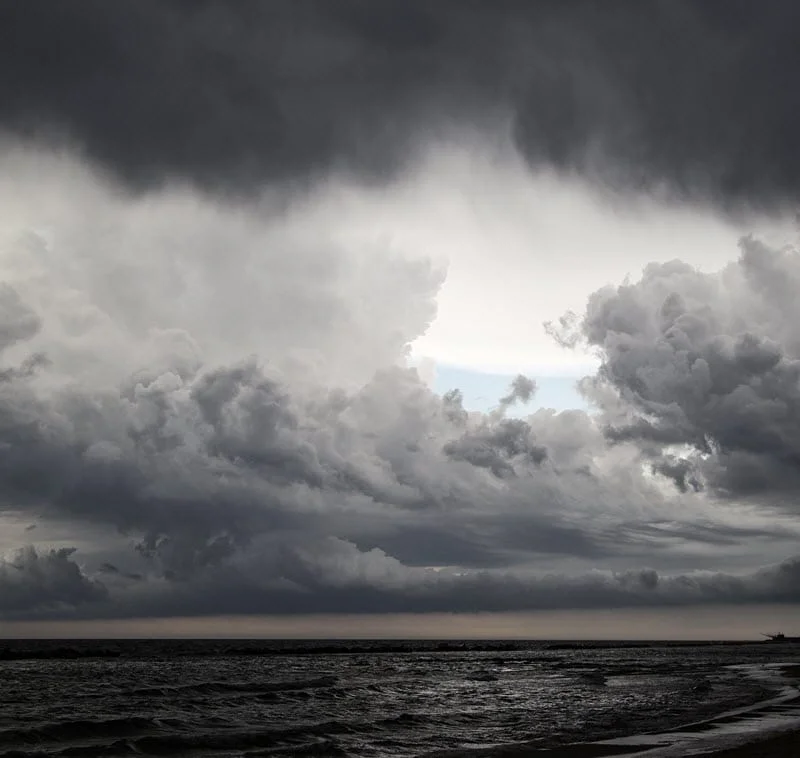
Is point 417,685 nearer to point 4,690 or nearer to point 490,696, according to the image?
point 490,696

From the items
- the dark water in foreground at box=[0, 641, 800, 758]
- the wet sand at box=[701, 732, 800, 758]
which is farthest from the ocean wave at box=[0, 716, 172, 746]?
the wet sand at box=[701, 732, 800, 758]

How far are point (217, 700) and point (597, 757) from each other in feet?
109

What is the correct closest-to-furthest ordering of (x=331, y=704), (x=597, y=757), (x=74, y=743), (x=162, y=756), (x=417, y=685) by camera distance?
(x=597, y=757) < (x=162, y=756) < (x=74, y=743) < (x=331, y=704) < (x=417, y=685)

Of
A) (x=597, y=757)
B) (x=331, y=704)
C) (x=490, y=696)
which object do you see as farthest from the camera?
(x=490, y=696)

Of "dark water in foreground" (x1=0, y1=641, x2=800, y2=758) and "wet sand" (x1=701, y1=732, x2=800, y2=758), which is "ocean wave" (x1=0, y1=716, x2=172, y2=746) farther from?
"wet sand" (x1=701, y1=732, x2=800, y2=758)

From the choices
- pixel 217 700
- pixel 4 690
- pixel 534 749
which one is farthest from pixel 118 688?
pixel 534 749

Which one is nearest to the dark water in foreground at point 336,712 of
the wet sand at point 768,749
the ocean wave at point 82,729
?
the ocean wave at point 82,729

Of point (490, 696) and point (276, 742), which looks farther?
point (490, 696)

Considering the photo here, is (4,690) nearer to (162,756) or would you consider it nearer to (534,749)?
(162,756)

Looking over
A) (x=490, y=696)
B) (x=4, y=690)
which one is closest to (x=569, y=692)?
(x=490, y=696)

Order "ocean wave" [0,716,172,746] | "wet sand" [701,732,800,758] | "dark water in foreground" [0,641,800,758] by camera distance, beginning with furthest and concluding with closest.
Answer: "ocean wave" [0,716,172,746] < "dark water in foreground" [0,641,800,758] < "wet sand" [701,732,800,758]

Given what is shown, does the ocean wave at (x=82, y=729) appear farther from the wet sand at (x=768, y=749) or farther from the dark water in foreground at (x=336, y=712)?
the wet sand at (x=768, y=749)

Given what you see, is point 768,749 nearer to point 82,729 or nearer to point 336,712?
point 336,712

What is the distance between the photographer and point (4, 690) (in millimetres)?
65625
